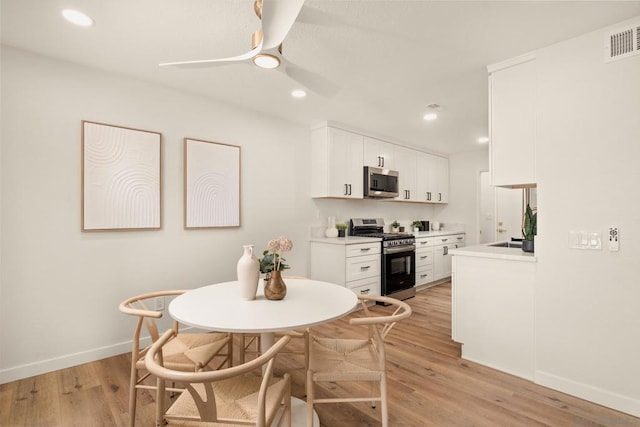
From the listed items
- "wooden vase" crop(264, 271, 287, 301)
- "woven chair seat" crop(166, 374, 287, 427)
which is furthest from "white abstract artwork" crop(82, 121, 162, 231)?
"woven chair seat" crop(166, 374, 287, 427)

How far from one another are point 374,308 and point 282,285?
2637 millimetres

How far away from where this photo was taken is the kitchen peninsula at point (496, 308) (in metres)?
2.31

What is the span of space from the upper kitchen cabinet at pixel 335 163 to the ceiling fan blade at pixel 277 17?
8.94ft

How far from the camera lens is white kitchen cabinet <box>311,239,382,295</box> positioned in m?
3.86

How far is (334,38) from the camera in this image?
2154 mm

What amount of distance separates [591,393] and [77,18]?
4061mm

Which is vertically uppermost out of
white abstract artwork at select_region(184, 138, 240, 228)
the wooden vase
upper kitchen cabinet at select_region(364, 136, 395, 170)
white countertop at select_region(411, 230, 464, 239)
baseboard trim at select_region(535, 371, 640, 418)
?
upper kitchen cabinet at select_region(364, 136, 395, 170)

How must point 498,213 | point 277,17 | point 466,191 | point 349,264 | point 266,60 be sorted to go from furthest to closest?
point 466,191, point 498,213, point 349,264, point 266,60, point 277,17

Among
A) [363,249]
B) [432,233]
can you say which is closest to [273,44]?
[363,249]

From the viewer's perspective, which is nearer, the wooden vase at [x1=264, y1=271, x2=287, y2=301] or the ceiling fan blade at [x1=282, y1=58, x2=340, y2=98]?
the ceiling fan blade at [x1=282, y1=58, x2=340, y2=98]

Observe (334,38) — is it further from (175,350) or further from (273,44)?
(175,350)

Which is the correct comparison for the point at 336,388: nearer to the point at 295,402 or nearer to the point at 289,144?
Result: the point at 295,402

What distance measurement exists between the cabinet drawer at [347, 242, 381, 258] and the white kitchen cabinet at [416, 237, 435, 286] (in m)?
1.11

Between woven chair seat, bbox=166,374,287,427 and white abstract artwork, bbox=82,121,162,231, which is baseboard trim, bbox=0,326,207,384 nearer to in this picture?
white abstract artwork, bbox=82,121,162,231
